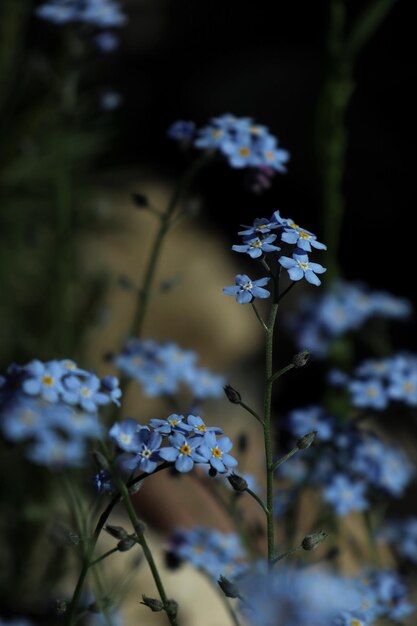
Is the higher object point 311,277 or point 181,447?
point 311,277

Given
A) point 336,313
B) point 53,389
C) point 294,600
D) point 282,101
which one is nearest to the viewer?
point 294,600

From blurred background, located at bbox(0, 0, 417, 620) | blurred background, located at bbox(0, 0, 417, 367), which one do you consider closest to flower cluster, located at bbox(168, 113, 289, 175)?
blurred background, located at bbox(0, 0, 417, 367)

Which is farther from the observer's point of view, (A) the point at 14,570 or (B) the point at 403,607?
(A) the point at 14,570

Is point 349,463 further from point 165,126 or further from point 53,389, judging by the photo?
point 165,126

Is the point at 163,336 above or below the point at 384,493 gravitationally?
above

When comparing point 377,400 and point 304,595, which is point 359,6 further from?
point 304,595

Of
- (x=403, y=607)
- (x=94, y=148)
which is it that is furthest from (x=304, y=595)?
(x=94, y=148)

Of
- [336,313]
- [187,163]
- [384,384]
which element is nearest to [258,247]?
[384,384]
